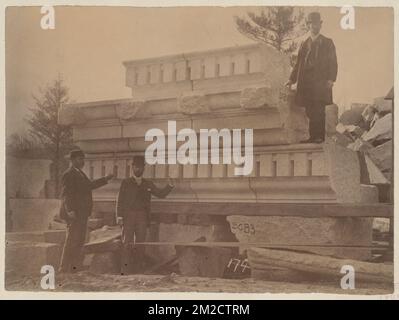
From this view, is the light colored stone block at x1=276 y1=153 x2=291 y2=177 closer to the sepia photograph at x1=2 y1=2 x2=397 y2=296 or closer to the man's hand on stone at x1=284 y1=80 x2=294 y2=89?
the sepia photograph at x1=2 y1=2 x2=397 y2=296

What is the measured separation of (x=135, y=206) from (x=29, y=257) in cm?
115

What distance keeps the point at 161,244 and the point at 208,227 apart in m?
0.49

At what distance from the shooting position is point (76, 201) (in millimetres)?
6695

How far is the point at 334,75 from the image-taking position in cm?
645

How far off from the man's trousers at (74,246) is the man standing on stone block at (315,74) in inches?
94.5

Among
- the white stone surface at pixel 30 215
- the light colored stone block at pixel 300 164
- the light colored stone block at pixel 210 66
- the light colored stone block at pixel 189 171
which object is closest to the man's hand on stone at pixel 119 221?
the white stone surface at pixel 30 215

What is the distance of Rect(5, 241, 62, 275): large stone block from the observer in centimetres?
660

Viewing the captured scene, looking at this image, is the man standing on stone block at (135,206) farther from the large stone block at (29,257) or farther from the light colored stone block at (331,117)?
the light colored stone block at (331,117)

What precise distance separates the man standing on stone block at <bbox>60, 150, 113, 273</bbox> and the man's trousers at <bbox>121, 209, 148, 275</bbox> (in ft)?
1.33

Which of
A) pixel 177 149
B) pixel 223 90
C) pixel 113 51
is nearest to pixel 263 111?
pixel 223 90

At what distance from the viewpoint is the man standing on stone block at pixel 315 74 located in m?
6.42

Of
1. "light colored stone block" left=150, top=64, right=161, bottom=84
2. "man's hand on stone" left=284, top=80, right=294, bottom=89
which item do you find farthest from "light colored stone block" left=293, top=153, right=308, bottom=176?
"light colored stone block" left=150, top=64, right=161, bottom=84
